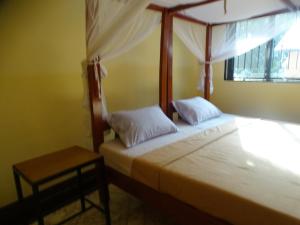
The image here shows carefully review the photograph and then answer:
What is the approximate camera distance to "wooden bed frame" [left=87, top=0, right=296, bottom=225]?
147cm

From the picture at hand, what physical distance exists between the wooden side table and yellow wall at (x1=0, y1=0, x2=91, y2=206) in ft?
1.35

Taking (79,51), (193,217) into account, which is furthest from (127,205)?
(79,51)

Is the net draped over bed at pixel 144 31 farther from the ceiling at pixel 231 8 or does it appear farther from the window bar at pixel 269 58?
the window bar at pixel 269 58

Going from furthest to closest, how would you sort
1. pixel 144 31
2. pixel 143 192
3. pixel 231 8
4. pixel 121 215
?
pixel 231 8, pixel 144 31, pixel 121 215, pixel 143 192

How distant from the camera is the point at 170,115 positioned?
2.96 m

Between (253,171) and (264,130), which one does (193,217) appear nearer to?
(253,171)

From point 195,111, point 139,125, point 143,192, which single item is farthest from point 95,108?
point 195,111

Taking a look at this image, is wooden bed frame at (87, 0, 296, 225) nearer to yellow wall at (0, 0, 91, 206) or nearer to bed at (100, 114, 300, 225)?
bed at (100, 114, 300, 225)

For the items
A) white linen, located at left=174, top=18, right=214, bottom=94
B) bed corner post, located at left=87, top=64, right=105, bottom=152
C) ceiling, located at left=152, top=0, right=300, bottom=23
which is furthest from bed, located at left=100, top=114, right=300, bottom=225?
ceiling, located at left=152, top=0, right=300, bottom=23

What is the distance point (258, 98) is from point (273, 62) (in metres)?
0.55

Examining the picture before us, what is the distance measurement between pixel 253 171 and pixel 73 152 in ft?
4.60

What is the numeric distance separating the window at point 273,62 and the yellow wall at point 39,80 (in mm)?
2049

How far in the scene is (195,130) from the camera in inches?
98.0

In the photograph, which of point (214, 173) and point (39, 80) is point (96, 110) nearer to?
point (39, 80)
